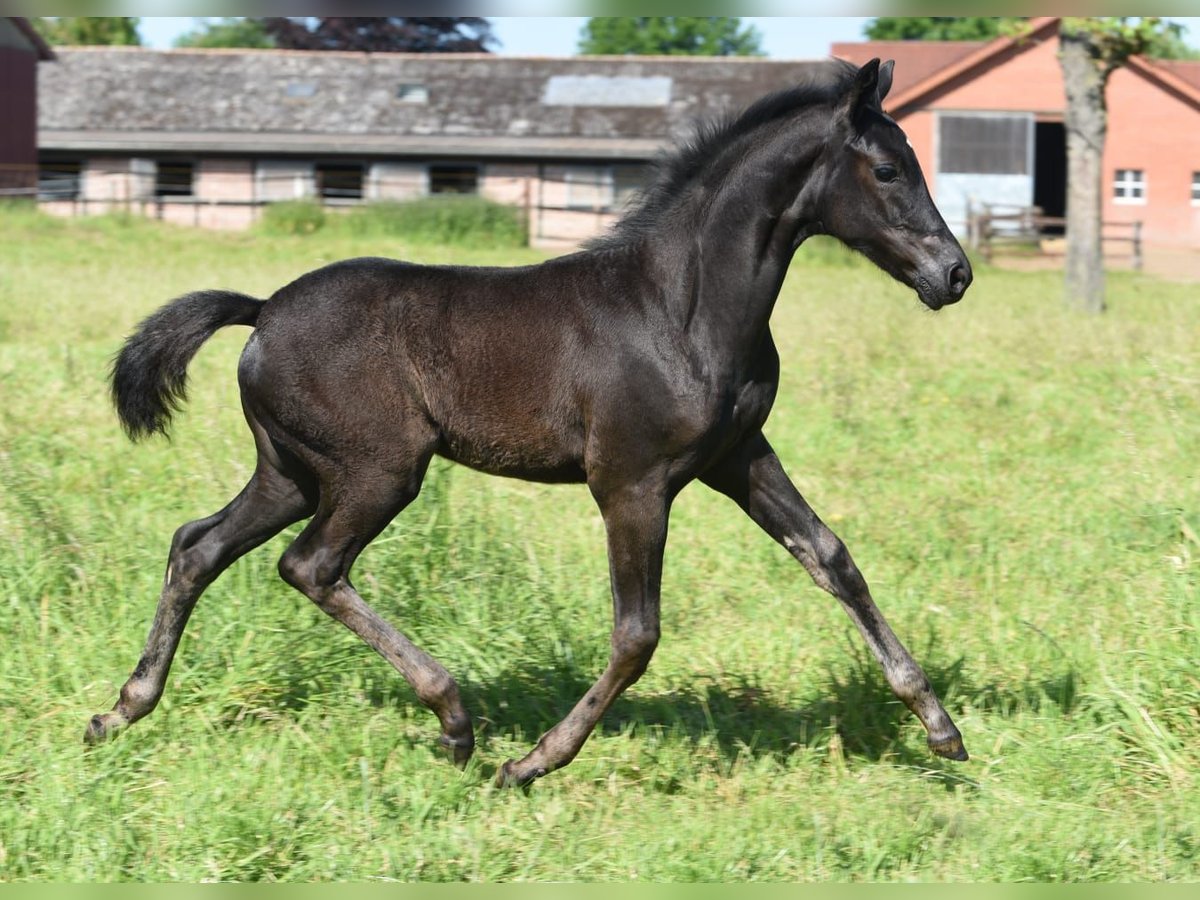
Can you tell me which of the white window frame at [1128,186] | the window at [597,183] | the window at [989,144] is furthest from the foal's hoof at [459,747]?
the white window frame at [1128,186]

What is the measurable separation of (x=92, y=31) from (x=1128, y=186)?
46.7 m

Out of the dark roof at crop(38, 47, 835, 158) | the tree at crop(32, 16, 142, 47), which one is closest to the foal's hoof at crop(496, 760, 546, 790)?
the dark roof at crop(38, 47, 835, 158)

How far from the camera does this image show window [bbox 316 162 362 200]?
3968 centimetres

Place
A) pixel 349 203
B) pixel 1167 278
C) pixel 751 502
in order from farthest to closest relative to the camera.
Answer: pixel 349 203, pixel 1167 278, pixel 751 502

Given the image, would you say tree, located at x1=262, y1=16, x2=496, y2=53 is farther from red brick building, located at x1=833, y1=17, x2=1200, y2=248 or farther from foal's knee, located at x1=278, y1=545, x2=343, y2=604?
foal's knee, located at x1=278, y1=545, x2=343, y2=604

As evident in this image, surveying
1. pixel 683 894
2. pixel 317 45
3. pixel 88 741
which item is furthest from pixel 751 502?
pixel 317 45

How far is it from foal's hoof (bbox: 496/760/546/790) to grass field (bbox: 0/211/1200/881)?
0.05m

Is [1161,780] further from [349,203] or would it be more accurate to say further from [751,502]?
[349,203]

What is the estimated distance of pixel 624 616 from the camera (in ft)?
14.5

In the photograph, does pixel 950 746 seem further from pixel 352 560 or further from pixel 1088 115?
pixel 1088 115

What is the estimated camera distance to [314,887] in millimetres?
3619

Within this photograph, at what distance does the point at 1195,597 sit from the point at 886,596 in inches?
57.6

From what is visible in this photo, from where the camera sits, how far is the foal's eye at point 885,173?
4.34 meters

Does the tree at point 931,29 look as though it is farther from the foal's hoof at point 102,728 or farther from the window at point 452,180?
the foal's hoof at point 102,728
